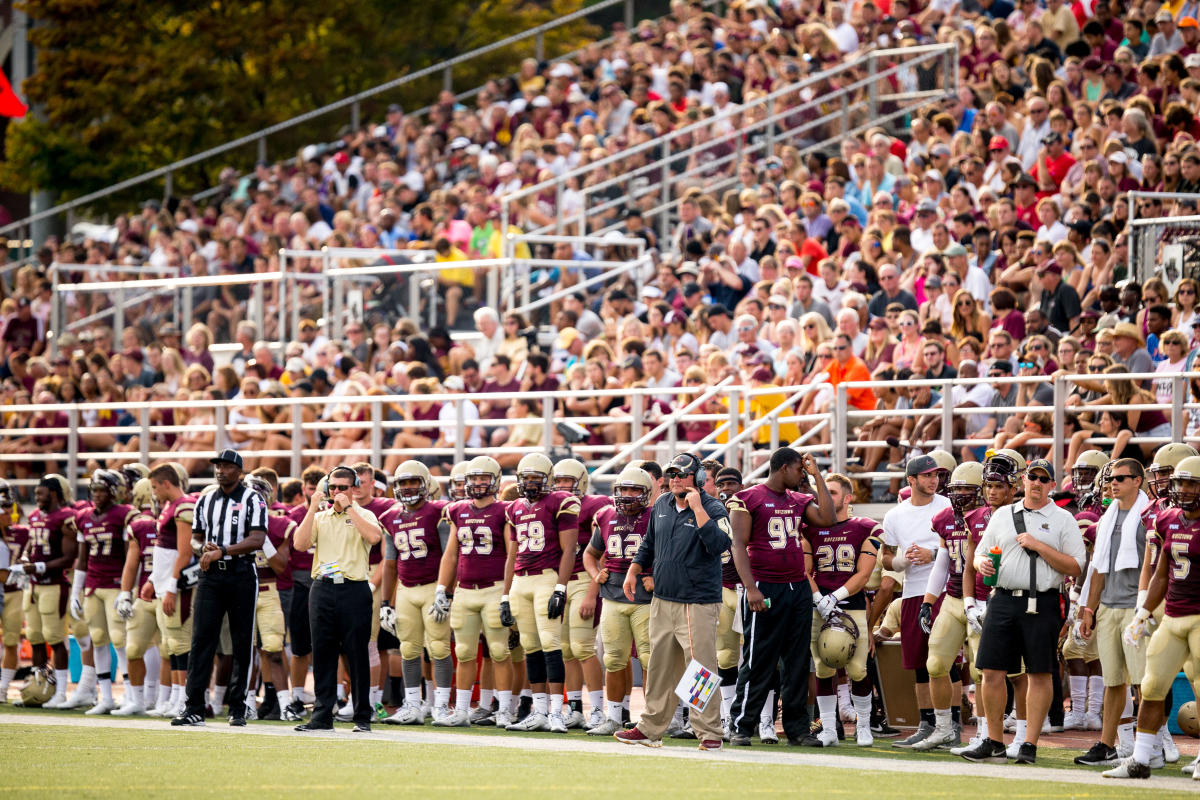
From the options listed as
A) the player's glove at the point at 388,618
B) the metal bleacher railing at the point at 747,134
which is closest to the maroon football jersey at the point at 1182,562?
the player's glove at the point at 388,618

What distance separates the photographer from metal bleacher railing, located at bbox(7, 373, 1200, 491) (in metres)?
14.7

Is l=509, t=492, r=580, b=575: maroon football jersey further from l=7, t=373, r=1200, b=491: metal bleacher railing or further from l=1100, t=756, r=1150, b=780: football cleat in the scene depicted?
l=1100, t=756, r=1150, b=780: football cleat

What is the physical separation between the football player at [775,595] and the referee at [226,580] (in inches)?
146

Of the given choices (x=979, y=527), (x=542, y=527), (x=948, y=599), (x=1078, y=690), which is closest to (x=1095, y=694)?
(x=1078, y=690)

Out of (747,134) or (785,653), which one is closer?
(785,653)

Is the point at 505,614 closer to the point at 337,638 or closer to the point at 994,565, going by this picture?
the point at 337,638

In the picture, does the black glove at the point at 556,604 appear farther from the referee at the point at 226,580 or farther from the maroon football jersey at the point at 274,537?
the maroon football jersey at the point at 274,537

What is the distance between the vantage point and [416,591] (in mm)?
14367

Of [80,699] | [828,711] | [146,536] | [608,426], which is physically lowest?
[80,699]

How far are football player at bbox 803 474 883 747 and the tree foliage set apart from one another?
19474mm

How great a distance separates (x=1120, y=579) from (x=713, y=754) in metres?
2.92

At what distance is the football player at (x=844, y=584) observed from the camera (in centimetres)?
1298

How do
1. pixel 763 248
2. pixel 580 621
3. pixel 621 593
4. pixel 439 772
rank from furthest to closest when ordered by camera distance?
pixel 763 248 < pixel 580 621 < pixel 621 593 < pixel 439 772

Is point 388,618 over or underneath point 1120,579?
underneath
